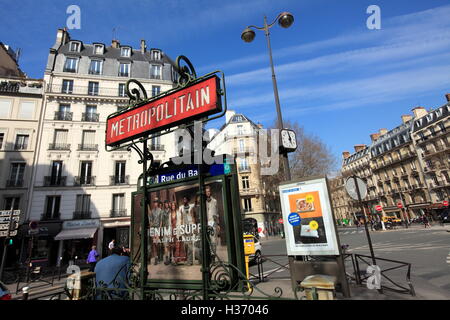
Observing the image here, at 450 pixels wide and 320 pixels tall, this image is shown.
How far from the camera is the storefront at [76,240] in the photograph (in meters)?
18.3

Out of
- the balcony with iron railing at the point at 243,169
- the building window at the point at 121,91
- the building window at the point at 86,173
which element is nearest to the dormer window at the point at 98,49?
the building window at the point at 121,91

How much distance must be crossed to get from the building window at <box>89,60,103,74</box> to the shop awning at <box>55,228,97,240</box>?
652 inches

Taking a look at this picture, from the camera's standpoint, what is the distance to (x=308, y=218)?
4969 millimetres

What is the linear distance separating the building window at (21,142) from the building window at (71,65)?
7939 millimetres

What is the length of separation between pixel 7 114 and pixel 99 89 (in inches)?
322

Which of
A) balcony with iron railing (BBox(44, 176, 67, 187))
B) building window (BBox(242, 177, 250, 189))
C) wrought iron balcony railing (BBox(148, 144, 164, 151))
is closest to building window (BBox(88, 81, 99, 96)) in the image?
wrought iron balcony railing (BBox(148, 144, 164, 151))

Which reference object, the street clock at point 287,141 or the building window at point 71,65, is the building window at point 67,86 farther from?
the street clock at point 287,141

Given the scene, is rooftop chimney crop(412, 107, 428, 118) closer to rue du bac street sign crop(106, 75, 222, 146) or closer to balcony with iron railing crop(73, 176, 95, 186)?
balcony with iron railing crop(73, 176, 95, 186)

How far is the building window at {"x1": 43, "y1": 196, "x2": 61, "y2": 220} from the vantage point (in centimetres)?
1914

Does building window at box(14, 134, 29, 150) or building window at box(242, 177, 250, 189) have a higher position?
building window at box(14, 134, 29, 150)

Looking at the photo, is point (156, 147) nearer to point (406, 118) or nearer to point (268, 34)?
point (268, 34)

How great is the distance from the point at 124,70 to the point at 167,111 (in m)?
26.7

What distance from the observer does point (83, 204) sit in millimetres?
20047
